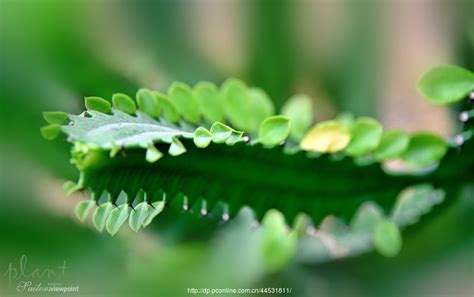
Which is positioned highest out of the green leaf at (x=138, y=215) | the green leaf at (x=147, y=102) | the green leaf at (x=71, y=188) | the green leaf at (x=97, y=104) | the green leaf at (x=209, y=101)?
the green leaf at (x=209, y=101)

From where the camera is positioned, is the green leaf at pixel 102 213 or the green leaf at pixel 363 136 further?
the green leaf at pixel 363 136

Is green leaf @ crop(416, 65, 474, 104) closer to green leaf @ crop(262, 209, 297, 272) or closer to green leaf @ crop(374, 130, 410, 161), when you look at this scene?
green leaf @ crop(374, 130, 410, 161)

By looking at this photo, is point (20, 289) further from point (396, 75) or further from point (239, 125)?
point (396, 75)

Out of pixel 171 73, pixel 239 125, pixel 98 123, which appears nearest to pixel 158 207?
pixel 98 123

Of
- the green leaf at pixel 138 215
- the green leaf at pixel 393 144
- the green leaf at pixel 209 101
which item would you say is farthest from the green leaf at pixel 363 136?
the green leaf at pixel 138 215

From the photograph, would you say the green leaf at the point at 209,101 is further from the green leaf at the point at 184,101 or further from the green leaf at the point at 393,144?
the green leaf at the point at 393,144

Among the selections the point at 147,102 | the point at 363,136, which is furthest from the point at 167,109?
the point at 363,136

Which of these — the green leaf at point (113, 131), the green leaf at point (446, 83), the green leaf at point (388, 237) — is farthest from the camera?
the green leaf at point (388, 237)
